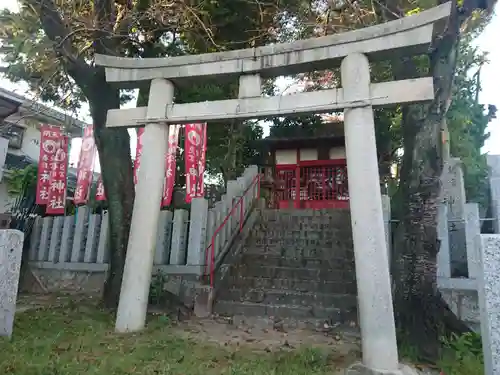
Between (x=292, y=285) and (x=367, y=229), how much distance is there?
320cm

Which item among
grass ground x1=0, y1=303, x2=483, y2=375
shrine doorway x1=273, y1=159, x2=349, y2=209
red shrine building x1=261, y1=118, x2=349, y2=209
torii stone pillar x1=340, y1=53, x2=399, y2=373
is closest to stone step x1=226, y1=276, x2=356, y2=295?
grass ground x1=0, y1=303, x2=483, y2=375

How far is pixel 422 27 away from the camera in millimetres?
5070

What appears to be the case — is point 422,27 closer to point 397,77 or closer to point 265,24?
point 397,77

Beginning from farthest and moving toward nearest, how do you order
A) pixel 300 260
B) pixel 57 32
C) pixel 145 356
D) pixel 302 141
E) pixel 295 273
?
pixel 302 141 < pixel 300 260 < pixel 295 273 < pixel 57 32 < pixel 145 356

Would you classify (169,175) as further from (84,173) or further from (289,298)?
(289,298)

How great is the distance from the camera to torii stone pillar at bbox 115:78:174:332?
5.81 m

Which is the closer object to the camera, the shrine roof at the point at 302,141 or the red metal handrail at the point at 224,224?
the red metal handrail at the point at 224,224

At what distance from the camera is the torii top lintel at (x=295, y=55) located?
512cm

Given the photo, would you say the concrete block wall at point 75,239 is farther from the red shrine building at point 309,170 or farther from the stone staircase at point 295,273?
the red shrine building at point 309,170

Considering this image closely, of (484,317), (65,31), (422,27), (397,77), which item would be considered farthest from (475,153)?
A: (65,31)

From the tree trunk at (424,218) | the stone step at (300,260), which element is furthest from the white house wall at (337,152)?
the tree trunk at (424,218)

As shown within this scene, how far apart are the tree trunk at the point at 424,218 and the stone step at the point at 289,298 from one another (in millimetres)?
1629

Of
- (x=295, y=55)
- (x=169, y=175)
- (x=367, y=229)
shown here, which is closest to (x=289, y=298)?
(x=367, y=229)

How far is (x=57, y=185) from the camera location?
1145cm
